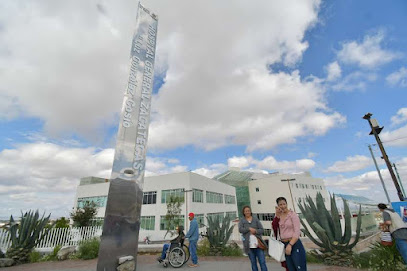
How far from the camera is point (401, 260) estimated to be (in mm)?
4285

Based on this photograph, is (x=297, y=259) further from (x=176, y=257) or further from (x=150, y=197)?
(x=150, y=197)

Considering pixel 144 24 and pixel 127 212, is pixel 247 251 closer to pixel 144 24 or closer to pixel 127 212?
pixel 127 212

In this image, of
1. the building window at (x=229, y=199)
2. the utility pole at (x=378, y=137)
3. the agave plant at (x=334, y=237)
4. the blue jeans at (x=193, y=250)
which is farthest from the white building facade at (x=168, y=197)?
the agave plant at (x=334, y=237)

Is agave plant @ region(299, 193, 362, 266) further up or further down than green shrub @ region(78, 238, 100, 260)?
further up

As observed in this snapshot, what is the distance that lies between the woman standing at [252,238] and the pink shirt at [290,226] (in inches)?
26.1

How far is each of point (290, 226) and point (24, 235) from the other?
9.30 m

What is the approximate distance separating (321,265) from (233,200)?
36.4 m

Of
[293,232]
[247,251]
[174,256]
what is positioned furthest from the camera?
[174,256]

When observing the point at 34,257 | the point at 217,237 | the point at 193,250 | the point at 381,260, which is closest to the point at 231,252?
the point at 217,237

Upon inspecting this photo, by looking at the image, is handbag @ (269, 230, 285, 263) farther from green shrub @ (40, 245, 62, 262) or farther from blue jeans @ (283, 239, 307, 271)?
green shrub @ (40, 245, 62, 262)

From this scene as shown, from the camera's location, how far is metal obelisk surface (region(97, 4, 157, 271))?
5301mm

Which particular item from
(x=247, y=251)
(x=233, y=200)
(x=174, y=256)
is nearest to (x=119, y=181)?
(x=174, y=256)

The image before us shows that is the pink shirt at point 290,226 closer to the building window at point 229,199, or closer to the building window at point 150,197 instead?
the building window at point 150,197

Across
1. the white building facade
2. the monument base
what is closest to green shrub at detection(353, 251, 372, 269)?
the monument base
